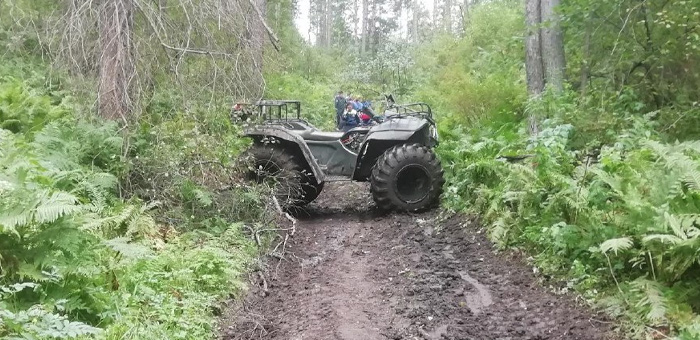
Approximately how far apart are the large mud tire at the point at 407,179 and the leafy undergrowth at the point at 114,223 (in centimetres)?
196

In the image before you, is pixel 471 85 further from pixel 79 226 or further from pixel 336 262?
pixel 79 226

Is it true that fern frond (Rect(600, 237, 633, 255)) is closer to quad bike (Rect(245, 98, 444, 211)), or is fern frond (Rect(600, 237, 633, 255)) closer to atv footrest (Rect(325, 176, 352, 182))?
quad bike (Rect(245, 98, 444, 211))

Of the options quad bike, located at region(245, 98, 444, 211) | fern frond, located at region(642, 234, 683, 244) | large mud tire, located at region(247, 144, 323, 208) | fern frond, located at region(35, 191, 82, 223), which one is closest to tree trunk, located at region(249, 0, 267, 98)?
quad bike, located at region(245, 98, 444, 211)

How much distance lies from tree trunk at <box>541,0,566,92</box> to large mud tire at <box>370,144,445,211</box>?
2254mm

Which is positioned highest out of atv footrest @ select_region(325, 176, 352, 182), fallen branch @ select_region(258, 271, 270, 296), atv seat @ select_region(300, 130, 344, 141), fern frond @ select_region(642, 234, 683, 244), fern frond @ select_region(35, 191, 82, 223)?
atv seat @ select_region(300, 130, 344, 141)

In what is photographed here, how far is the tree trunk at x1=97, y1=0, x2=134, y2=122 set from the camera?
230 inches

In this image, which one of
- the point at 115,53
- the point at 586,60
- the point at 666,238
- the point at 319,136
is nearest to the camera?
the point at 666,238

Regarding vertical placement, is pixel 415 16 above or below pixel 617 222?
above

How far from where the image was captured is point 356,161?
27.7ft

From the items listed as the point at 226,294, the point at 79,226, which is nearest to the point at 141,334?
the point at 79,226

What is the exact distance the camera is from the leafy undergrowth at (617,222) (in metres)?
3.80

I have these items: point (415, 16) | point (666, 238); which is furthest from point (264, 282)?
point (415, 16)

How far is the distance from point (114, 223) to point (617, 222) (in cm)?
413

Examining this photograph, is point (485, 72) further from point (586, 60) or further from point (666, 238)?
point (666, 238)
